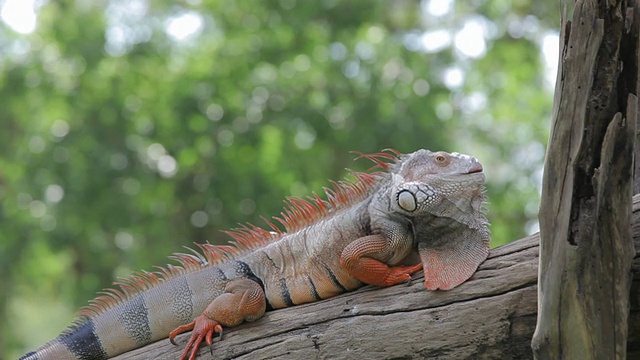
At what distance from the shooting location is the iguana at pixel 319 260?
410cm

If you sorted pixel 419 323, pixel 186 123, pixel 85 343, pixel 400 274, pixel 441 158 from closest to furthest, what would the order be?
pixel 419 323
pixel 400 274
pixel 441 158
pixel 85 343
pixel 186 123

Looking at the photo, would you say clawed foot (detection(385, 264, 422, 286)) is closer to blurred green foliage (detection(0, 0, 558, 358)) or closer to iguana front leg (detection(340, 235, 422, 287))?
iguana front leg (detection(340, 235, 422, 287))

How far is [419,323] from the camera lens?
3791 millimetres

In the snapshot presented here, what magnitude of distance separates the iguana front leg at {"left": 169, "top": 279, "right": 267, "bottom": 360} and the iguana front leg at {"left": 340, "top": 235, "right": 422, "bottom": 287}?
0.60m

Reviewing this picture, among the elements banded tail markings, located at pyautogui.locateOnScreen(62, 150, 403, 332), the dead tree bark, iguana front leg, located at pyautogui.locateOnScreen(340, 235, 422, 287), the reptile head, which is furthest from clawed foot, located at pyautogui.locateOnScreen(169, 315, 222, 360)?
the dead tree bark

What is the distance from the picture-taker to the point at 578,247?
3.09 m

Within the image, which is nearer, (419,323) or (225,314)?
(419,323)

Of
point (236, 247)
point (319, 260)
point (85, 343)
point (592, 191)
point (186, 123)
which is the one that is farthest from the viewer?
point (186, 123)

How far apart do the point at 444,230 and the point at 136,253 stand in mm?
7424

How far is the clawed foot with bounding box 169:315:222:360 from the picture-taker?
425 cm

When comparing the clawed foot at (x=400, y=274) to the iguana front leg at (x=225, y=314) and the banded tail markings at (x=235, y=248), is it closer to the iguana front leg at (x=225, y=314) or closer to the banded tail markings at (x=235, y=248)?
the banded tail markings at (x=235, y=248)

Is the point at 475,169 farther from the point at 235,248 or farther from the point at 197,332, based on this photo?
the point at 197,332

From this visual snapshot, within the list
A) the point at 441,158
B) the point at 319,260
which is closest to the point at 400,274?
the point at 319,260

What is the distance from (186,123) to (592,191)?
25.5ft
